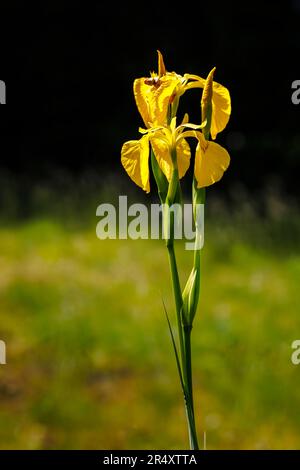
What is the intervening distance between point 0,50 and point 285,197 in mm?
2528

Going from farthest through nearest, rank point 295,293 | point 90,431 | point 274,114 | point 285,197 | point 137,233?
point 274,114
point 285,197
point 137,233
point 295,293
point 90,431

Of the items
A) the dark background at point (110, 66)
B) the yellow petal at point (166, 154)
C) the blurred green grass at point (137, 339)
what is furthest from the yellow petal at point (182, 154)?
the dark background at point (110, 66)

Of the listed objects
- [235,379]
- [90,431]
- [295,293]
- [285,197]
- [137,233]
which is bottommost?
[90,431]

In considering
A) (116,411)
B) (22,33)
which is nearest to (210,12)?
(22,33)

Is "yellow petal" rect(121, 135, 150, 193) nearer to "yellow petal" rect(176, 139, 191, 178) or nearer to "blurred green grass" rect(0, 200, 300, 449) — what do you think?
"yellow petal" rect(176, 139, 191, 178)

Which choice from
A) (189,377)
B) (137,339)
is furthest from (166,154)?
(137,339)

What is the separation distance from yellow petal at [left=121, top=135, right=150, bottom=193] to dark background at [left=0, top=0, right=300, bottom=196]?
4107 millimetres

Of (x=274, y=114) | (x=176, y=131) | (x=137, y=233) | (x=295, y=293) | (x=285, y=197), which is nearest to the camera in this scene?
(x=176, y=131)

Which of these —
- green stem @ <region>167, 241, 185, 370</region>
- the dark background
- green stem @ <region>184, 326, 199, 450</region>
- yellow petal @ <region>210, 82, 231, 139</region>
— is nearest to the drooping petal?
yellow petal @ <region>210, 82, 231, 139</region>

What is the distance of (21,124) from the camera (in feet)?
17.7

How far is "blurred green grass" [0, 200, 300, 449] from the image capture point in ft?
7.80

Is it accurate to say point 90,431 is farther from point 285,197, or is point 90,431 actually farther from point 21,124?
point 21,124

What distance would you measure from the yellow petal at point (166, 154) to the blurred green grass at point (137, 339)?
1501 millimetres

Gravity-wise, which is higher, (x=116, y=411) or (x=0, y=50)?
(x=0, y=50)
